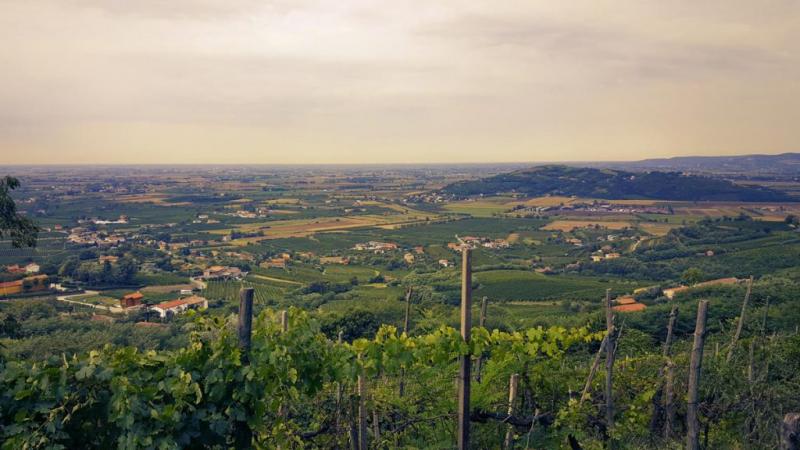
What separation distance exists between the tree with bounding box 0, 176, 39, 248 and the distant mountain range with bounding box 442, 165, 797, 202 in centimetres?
9845

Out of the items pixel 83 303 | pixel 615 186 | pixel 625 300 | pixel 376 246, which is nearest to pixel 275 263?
pixel 376 246

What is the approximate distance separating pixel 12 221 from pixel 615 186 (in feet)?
364

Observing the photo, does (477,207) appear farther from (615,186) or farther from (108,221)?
(108,221)

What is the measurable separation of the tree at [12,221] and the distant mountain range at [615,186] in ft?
323

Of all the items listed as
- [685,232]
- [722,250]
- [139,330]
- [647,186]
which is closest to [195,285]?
[139,330]

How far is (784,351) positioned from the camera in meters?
7.65

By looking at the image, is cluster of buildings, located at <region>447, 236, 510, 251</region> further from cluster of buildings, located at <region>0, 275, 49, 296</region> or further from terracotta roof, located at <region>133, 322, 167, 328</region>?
cluster of buildings, located at <region>0, 275, 49, 296</region>

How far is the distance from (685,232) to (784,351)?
54.1 m

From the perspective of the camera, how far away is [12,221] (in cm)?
649

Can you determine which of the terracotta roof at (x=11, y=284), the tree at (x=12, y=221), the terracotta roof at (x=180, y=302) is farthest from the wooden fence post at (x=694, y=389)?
the terracotta roof at (x=11, y=284)

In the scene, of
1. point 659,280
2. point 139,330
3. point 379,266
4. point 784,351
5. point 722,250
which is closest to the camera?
point 784,351

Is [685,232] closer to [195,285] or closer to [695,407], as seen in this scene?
[195,285]

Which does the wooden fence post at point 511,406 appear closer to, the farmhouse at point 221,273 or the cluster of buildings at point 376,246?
the farmhouse at point 221,273

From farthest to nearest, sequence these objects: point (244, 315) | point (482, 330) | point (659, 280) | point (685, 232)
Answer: point (685, 232), point (659, 280), point (482, 330), point (244, 315)
